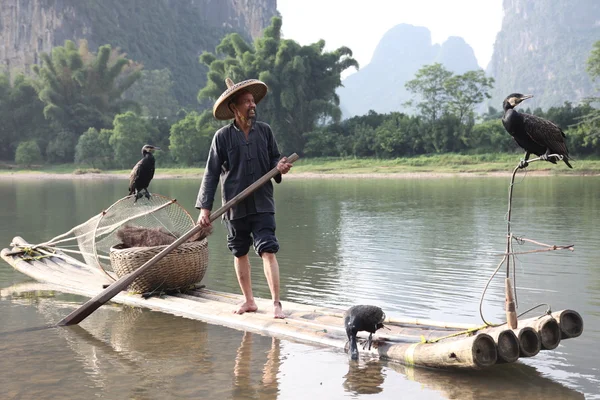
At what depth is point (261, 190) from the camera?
208 inches

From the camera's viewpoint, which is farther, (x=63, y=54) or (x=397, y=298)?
(x=63, y=54)

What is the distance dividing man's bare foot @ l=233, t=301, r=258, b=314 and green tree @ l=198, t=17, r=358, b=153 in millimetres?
40018

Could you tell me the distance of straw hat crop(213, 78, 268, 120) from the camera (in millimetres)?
5156

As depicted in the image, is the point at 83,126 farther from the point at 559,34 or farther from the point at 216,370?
the point at 559,34

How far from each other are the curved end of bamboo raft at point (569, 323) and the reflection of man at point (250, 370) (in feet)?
5.58

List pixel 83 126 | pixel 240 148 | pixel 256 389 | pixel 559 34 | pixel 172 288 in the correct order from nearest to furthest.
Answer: pixel 256 389
pixel 240 148
pixel 172 288
pixel 83 126
pixel 559 34

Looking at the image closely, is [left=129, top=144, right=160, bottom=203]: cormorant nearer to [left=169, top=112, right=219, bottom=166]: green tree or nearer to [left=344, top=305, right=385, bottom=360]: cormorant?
[left=344, top=305, right=385, bottom=360]: cormorant

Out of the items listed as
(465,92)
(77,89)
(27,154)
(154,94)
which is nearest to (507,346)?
(465,92)

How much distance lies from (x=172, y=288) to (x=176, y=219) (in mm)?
1133

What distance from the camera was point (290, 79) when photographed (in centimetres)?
4612

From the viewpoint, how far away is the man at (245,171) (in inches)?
206

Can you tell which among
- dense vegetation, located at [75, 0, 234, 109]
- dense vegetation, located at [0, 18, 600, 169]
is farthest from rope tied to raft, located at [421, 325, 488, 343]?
dense vegetation, located at [75, 0, 234, 109]

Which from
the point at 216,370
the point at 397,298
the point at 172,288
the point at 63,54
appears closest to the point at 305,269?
the point at 397,298

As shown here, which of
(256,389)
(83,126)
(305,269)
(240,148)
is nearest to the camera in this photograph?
(256,389)
